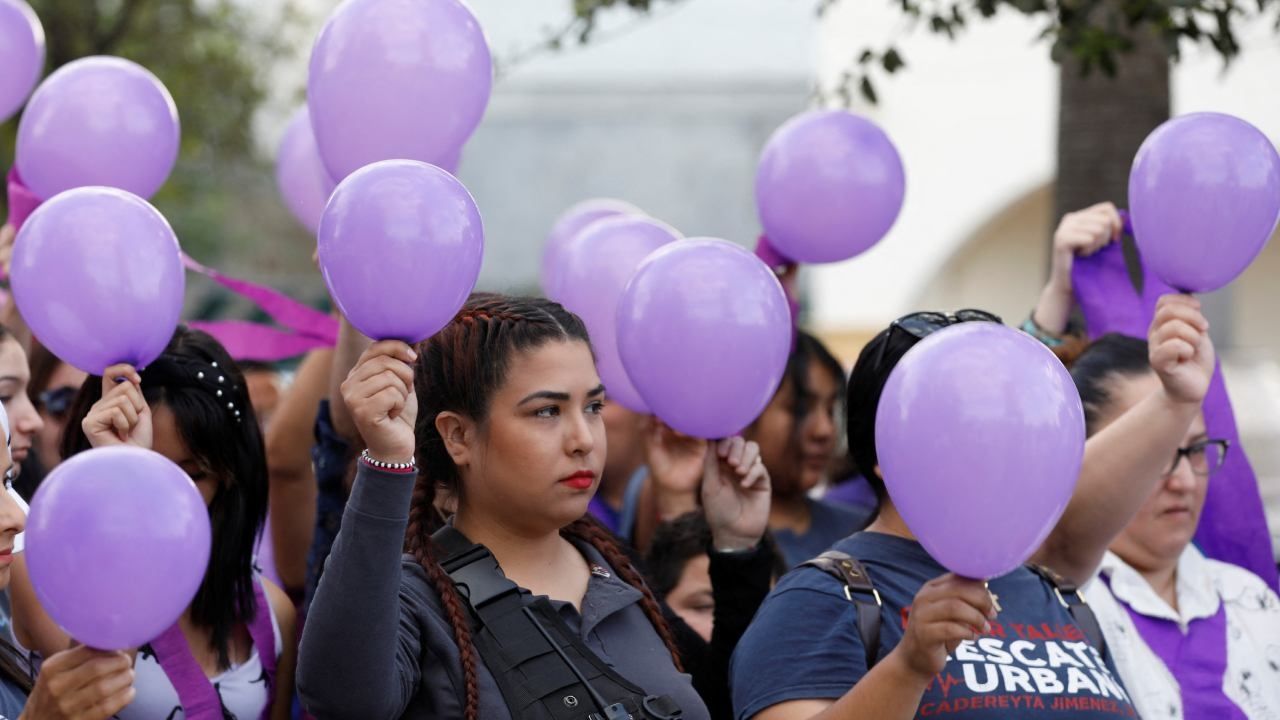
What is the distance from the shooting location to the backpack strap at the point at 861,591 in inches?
95.0

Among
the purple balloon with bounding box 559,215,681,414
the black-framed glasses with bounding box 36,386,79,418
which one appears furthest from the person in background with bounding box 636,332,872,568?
the black-framed glasses with bounding box 36,386,79,418

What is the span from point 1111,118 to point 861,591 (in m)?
3.10

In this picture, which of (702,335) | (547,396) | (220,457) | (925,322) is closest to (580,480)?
(547,396)

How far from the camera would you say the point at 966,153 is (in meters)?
15.1

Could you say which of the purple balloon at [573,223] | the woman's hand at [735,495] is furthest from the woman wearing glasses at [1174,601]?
the purple balloon at [573,223]

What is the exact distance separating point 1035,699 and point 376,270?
45.5 inches

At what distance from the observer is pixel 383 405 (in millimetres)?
2156

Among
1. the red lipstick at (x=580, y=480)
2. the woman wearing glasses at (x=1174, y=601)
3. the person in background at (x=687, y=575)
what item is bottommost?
the person in background at (x=687, y=575)

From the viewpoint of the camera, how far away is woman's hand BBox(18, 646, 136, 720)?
1.93 m

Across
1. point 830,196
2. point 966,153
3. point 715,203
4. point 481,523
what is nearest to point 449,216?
point 481,523

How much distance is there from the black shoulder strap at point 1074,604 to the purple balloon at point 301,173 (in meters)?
2.12

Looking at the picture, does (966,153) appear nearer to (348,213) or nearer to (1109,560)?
(1109,560)

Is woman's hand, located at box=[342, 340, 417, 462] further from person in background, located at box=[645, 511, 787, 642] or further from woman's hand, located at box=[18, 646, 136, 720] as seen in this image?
person in background, located at box=[645, 511, 787, 642]

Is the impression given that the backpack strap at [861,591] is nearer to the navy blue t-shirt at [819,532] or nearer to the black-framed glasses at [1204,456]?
the black-framed glasses at [1204,456]
